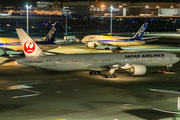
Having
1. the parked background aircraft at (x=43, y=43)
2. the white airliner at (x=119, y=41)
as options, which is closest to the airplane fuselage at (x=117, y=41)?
the white airliner at (x=119, y=41)

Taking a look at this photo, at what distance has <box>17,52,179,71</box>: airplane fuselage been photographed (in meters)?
41.6

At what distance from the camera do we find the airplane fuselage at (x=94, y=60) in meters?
41.6

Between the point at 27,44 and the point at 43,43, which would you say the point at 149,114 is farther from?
the point at 43,43

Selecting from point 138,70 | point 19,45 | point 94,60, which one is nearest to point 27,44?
point 94,60

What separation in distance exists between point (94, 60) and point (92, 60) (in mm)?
278

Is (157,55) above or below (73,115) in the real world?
above

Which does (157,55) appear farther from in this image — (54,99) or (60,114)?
(60,114)

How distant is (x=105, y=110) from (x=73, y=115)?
3.10m

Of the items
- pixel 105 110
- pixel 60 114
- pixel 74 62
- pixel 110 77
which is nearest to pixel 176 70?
pixel 110 77

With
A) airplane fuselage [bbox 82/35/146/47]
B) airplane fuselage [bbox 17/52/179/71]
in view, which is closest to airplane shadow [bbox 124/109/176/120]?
airplane fuselage [bbox 17/52/179/71]

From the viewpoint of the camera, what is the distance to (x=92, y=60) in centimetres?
4372

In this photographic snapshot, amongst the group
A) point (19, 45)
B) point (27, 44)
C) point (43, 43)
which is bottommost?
point (19, 45)

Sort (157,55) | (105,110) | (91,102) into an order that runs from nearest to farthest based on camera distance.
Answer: (105,110) → (91,102) → (157,55)

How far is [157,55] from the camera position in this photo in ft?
153
